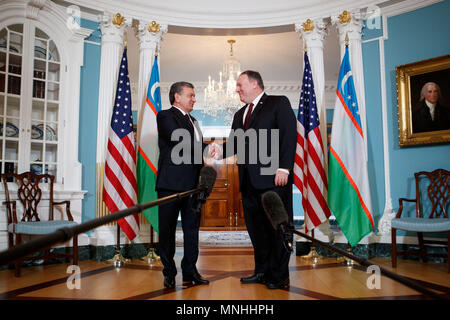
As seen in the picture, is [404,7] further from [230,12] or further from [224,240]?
[224,240]

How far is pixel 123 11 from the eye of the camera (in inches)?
182

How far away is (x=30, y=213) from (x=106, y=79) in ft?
6.09

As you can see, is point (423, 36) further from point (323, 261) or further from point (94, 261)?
point (94, 261)

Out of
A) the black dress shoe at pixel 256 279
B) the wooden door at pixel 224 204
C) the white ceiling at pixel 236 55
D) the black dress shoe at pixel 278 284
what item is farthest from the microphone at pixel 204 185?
the wooden door at pixel 224 204

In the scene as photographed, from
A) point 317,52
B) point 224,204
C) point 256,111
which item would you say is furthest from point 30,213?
point 224,204

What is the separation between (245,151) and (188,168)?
1.61 feet

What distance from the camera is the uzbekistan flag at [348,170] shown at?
158 inches

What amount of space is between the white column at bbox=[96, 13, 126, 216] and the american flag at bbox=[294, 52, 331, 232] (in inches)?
94.9

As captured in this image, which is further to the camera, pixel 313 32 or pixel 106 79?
pixel 313 32

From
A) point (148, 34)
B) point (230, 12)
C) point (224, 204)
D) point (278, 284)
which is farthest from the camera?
point (224, 204)

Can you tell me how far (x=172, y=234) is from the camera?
2.84m

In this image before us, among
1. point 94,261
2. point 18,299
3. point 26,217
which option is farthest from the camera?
point 94,261

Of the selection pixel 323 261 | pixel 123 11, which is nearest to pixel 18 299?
pixel 323 261

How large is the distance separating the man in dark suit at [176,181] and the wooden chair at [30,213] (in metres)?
1.20
